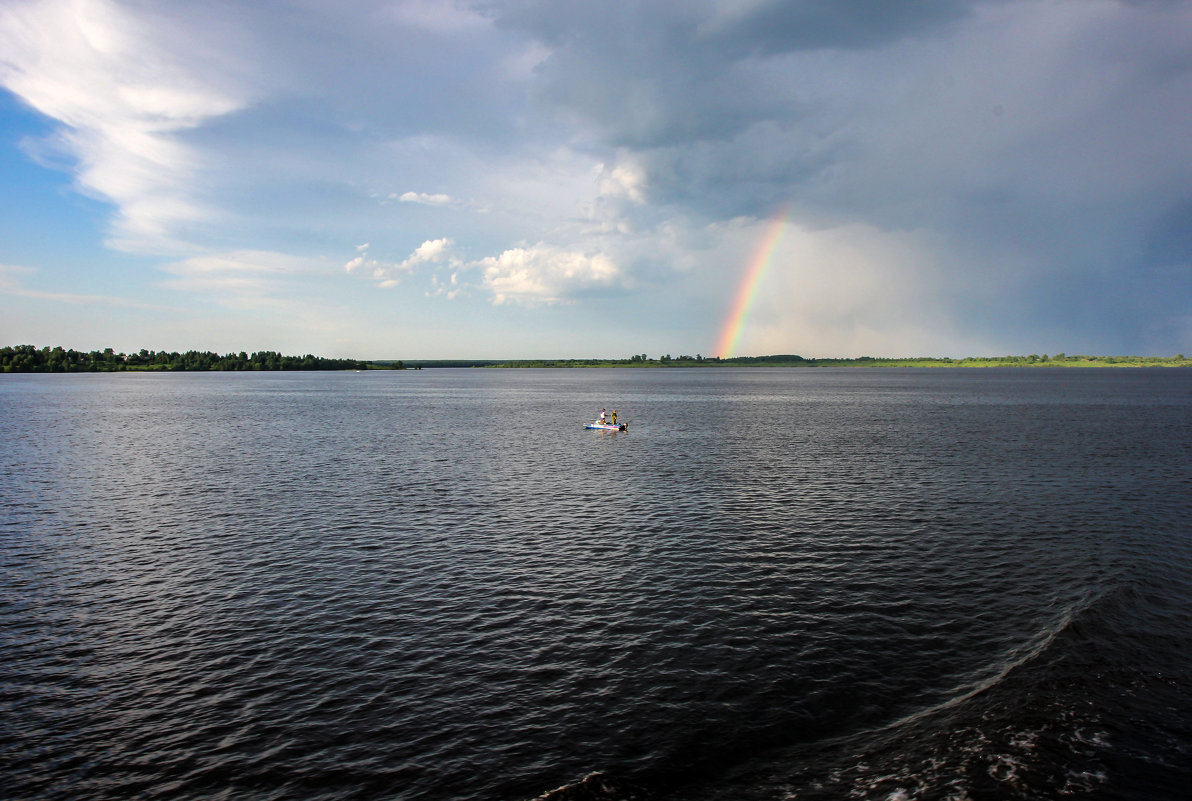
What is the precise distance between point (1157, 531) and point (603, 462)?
4332cm

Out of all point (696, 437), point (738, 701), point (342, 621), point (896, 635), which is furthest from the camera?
point (696, 437)

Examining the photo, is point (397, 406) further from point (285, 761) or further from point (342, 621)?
point (285, 761)

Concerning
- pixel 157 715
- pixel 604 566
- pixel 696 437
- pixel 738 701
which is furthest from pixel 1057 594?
pixel 696 437

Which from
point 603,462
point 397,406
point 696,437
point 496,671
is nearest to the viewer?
point 496,671

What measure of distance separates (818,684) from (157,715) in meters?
20.4

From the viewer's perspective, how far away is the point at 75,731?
18562 millimetres

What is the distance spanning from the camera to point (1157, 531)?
38.7 meters

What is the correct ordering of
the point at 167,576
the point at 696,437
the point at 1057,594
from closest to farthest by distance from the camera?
the point at 1057,594
the point at 167,576
the point at 696,437

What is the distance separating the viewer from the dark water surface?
1706 cm

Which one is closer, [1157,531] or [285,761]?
[285,761]

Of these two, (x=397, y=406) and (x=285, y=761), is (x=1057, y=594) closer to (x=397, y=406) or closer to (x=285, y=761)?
(x=285, y=761)

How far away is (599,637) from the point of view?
973 inches

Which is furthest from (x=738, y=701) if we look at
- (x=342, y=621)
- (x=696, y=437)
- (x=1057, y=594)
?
(x=696, y=437)

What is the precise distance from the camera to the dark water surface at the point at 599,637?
17062 millimetres
